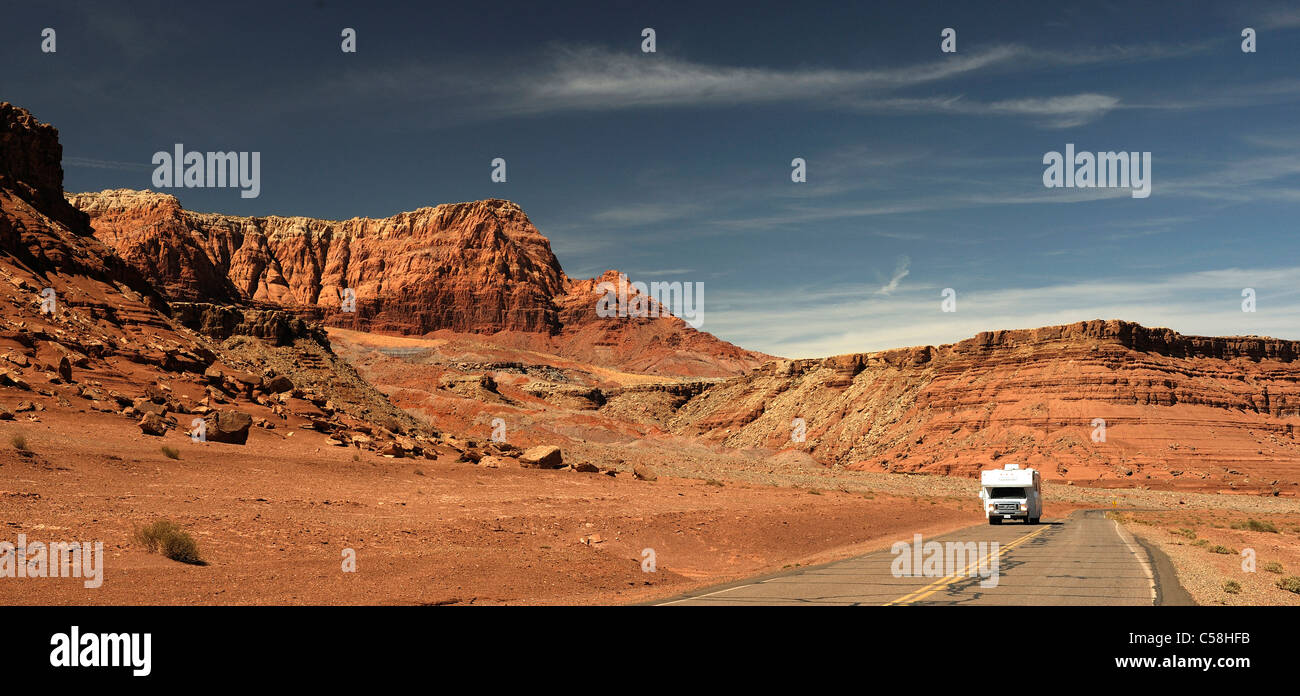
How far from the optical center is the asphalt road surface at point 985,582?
42.0ft

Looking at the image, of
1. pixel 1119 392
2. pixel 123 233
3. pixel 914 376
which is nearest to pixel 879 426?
A: pixel 914 376

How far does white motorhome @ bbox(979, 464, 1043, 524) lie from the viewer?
36.5 metres

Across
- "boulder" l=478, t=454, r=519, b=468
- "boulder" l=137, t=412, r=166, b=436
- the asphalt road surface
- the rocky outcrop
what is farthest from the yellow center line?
the rocky outcrop

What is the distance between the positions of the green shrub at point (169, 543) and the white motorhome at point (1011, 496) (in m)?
33.0

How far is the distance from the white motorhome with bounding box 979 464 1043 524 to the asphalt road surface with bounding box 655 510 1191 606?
13114mm

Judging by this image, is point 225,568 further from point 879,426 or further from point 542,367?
point 542,367

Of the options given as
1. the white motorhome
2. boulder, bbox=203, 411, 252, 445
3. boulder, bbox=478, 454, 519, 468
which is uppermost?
boulder, bbox=203, 411, 252, 445

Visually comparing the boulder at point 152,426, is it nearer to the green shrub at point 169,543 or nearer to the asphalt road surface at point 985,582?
the green shrub at point 169,543

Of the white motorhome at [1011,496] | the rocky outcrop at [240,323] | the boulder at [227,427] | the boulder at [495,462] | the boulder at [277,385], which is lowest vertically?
the white motorhome at [1011,496]

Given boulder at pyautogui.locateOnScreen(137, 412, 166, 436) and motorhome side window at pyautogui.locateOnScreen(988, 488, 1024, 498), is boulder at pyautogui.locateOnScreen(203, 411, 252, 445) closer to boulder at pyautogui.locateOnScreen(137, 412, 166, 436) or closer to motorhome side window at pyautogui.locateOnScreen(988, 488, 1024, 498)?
boulder at pyautogui.locateOnScreen(137, 412, 166, 436)

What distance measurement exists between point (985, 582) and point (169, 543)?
1621cm

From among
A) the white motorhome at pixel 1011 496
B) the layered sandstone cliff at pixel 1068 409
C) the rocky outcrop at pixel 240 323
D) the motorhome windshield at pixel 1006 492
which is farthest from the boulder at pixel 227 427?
the layered sandstone cliff at pixel 1068 409

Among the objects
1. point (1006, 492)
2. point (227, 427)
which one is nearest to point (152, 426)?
point (227, 427)
